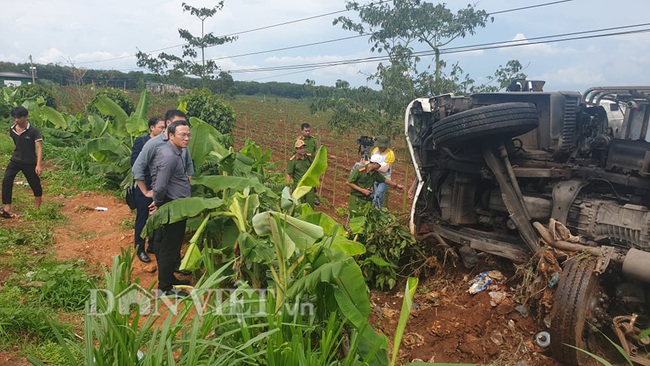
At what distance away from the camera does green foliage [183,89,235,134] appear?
12188 millimetres

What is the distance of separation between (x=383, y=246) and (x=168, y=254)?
2404 mm

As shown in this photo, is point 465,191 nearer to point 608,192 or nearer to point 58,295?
point 608,192

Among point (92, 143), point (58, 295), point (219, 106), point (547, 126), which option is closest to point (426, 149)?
point (547, 126)

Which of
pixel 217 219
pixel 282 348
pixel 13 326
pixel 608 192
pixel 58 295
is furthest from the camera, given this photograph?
pixel 608 192

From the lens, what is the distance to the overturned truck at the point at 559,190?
3820 mm

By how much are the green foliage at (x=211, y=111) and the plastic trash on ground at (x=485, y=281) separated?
8706 millimetres

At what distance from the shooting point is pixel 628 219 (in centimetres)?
439

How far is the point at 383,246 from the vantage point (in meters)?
5.62

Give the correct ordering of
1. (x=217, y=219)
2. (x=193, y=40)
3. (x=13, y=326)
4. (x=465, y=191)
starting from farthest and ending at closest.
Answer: (x=193, y=40) → (x=465, y=191) → (x=217, y=219) → (x=13, y=326)

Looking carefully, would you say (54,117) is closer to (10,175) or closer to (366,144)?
(10,175)

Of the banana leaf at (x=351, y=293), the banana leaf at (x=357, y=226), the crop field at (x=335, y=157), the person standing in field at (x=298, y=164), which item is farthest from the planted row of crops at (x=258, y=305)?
the crop field at (x=335, y=157)

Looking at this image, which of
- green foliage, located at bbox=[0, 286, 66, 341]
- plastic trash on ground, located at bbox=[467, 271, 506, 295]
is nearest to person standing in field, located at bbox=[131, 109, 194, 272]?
green foliage, located at bbox=[0, 286, 66, 341]

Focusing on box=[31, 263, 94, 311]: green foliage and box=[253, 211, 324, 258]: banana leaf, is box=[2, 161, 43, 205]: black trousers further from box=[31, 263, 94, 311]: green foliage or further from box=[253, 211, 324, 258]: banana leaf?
box=[253, 211, 324, 258]: banana leaf

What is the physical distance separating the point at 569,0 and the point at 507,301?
24.0 feet
